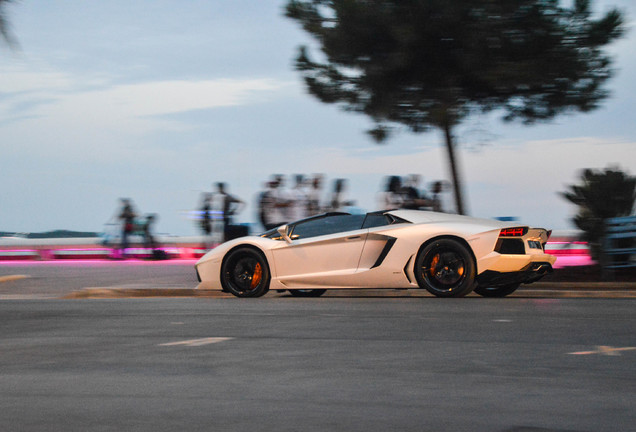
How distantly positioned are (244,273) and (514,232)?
3.55 meters

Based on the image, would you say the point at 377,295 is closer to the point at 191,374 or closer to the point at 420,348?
the point at 420,348

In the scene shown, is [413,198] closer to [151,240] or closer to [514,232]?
[514,232]

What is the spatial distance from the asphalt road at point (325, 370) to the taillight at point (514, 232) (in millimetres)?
1290

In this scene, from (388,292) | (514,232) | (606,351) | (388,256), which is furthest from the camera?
(388,292)

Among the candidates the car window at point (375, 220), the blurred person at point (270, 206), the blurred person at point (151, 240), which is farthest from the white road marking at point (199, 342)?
the blurred person at point (151, 240)

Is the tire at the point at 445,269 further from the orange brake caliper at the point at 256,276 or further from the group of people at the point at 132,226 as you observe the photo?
the group of people at the point at 132,226

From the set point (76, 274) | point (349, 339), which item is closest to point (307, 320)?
point (349, 339)

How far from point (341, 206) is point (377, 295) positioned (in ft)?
14.1

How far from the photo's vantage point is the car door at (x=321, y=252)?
10969 millimetres

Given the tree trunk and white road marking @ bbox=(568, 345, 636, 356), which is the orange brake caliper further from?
white road marking @ bbox=(568, 345, 636, 356)

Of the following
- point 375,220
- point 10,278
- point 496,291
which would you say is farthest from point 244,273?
point 10,278

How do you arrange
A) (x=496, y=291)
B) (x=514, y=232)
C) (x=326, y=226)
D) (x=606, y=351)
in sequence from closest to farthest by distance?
(x=606, y=351) → (x=514, y=232) → (x=326, y=226) → (x=496, y=291)

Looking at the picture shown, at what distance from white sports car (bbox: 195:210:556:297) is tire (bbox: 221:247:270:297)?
0.04 ft

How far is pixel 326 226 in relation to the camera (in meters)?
11.4
